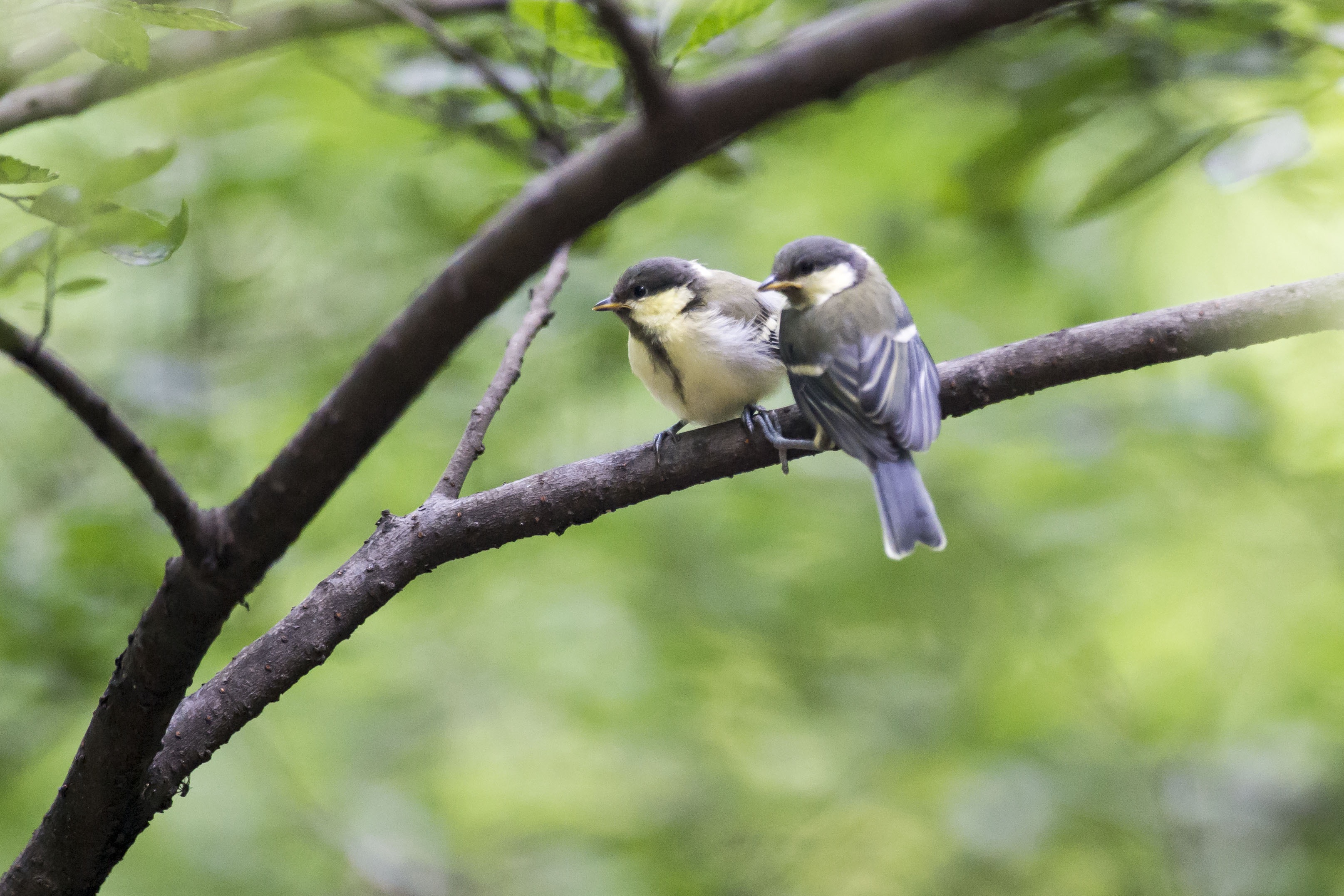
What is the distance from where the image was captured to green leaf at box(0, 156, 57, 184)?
53.0 inches

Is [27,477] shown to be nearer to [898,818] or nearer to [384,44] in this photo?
[384,44]

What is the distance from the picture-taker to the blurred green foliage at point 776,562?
12.8ft

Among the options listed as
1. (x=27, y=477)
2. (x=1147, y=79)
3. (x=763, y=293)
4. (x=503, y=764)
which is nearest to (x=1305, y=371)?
(x=1147, y=79)

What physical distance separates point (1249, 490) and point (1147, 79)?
221cm

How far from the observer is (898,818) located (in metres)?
4.61

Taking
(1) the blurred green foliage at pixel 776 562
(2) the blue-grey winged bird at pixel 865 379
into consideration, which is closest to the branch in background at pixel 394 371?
(2) the blue-grey winged bird at pixel 865 379

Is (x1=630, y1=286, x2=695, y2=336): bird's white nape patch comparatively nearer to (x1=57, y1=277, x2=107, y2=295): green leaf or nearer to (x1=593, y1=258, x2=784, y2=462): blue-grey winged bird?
(x1=593, y1=258, x2=784, y2=462): blue-grey winged bird

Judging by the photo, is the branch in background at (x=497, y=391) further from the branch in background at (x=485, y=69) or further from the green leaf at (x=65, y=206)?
the green leaf at (x=65, y=206)

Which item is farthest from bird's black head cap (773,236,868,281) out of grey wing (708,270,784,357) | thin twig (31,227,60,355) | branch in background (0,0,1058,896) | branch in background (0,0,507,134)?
thin twig (31,227,60,355)

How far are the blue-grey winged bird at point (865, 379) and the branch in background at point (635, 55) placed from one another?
3.31 ft

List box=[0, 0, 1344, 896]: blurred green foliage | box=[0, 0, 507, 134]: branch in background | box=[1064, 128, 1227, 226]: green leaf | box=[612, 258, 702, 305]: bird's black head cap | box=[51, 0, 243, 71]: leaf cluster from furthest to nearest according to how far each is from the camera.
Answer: box=[0, 0, 1344, 896]: blurred green foliage < box=[612, 258, 702, 305]: bird's black head cap < box=[1064, 128, 1227, 226]: green leaf < box=[0, 0, 507, 134]: branch in background < box=[51, 0, 243, 71]: leaf cluster

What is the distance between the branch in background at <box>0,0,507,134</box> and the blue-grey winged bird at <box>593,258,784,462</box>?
3.15ft

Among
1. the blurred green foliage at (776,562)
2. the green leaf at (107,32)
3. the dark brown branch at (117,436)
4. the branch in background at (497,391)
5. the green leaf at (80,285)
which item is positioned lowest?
the blurred green foliage at (776,562)

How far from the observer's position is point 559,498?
203cm
